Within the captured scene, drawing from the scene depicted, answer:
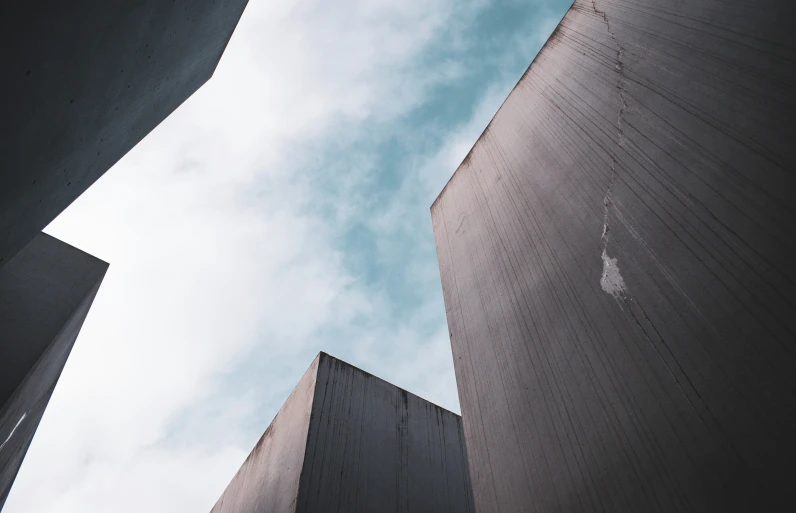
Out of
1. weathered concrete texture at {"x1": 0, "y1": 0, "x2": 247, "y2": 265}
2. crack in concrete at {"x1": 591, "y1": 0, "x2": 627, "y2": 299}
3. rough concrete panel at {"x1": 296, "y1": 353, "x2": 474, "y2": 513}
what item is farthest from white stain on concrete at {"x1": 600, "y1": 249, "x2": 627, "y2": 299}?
rough concrete panel at {"x1": 296, "y1": 353, "x2": 474, "y2": 513}

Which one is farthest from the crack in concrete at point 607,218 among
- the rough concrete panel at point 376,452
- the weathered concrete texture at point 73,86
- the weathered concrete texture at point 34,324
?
the weathered concrete texture at point 34,324

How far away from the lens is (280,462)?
224 inches

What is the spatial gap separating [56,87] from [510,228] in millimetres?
2759

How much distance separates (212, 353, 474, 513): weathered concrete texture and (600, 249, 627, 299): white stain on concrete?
4254 millimetres

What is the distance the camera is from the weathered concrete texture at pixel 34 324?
3.85 meters

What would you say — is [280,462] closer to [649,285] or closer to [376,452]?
[376,452]

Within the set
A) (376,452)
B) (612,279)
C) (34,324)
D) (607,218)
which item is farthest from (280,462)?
(607,218)

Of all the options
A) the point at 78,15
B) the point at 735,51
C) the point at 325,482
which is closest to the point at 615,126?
the point at 735,51

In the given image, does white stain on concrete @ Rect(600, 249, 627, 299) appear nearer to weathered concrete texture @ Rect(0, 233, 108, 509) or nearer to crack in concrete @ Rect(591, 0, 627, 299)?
crack in concrete @ Rect(591, 0, 627, 299)

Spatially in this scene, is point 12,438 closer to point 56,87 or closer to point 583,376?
point 56,87

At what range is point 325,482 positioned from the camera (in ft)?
16.3

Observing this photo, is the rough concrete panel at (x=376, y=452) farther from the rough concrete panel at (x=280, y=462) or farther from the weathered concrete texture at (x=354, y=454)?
the rough concrete panel at (x=280, y=462)

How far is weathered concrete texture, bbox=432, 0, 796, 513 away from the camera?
139cm

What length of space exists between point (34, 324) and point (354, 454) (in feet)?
13.0
